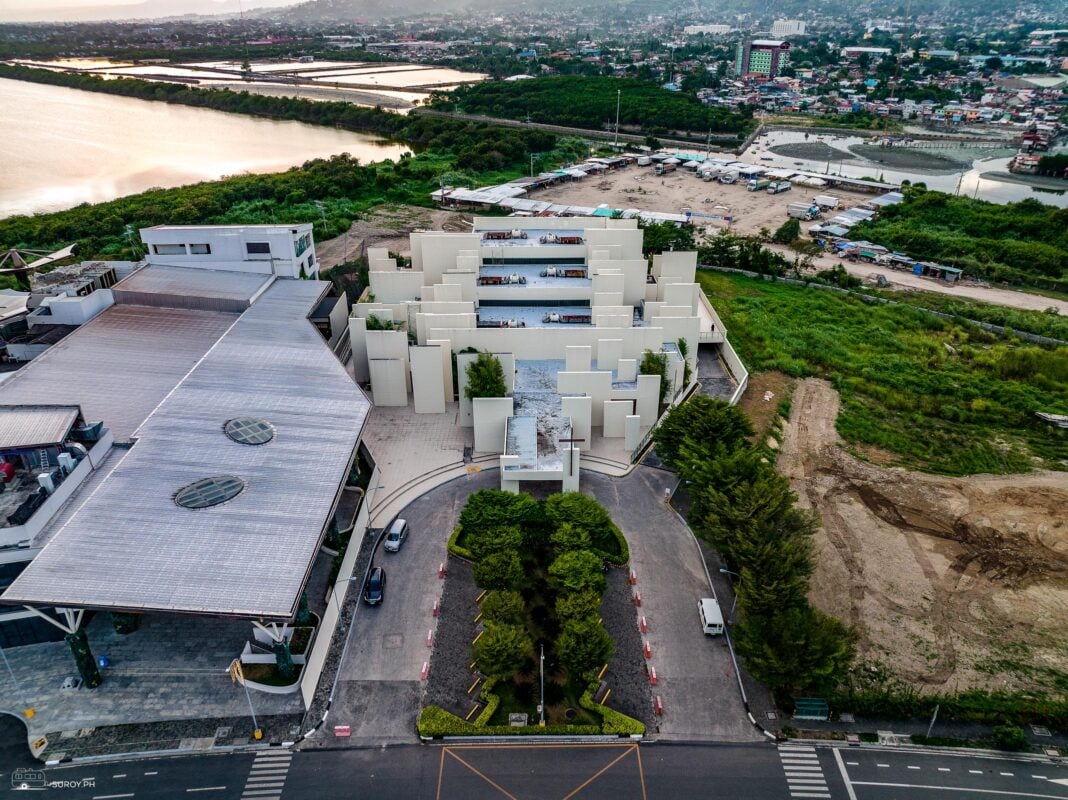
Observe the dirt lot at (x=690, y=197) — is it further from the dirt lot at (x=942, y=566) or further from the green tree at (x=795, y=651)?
the green tree at (x=795, y=651)

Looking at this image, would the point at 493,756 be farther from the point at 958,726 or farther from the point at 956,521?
the point at 956,521

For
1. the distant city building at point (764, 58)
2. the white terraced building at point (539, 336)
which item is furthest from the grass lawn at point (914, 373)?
the distant city building at point (764, 58)

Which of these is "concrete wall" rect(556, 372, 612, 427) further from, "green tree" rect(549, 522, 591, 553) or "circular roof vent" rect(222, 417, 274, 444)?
"circular roof vent" rect(222, 417, 274, 444)

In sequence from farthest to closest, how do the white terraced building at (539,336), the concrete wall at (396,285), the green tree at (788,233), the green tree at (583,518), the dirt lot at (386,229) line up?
the green tree at (788,233) < the dirt lot at (386,229) < the concrete wall at (396,285) < the white terraced building at (539,336) < the green tree at (583,518)

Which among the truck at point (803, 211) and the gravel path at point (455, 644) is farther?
the truck at point (803, 211)

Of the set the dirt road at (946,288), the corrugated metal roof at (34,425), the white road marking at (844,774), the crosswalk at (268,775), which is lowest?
the white road marking at (844,774)

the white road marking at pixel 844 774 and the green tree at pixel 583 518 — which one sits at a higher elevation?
the green tree at pixel 583 518

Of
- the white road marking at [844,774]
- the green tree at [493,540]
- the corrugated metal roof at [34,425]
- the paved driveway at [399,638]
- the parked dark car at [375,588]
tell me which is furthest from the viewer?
the green tree at [493,540]

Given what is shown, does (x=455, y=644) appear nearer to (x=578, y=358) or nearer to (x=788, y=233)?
(x=578, y=358)

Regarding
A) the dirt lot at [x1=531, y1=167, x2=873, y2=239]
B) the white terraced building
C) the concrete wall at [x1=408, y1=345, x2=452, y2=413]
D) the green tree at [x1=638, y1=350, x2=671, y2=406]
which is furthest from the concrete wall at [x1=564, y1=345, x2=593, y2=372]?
the dirt lot at [x1=531, y1=167, x2=873, y2=239]
